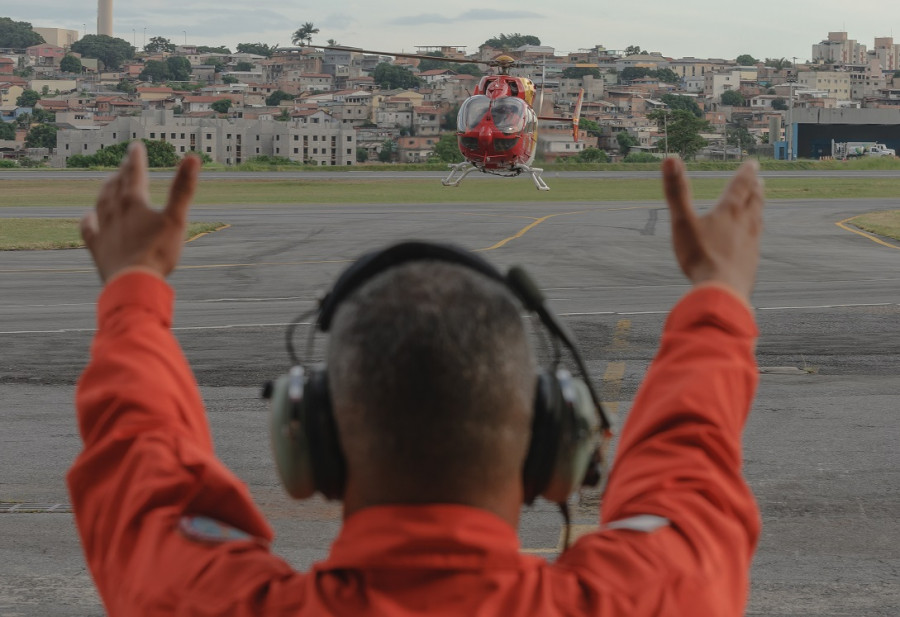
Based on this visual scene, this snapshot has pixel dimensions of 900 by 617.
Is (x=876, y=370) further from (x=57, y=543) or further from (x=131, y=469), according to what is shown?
(x=131, y=469)

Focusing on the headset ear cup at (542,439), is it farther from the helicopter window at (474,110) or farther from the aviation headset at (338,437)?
the helicopter window at (474,110)

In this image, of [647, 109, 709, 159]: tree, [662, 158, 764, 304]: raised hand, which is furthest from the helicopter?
[647, 109, 709, 159]: tree

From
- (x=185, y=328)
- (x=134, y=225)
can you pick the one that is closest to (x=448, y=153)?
(x=185, y=328)

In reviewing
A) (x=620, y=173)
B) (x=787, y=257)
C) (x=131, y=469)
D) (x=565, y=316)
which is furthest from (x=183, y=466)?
(x=620, y=173)

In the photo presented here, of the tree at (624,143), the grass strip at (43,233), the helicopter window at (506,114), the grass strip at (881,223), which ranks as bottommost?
the grass strip at (43,233)

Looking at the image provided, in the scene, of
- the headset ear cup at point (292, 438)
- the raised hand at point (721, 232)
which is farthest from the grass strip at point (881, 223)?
the headset ear cup at point (292, 438)

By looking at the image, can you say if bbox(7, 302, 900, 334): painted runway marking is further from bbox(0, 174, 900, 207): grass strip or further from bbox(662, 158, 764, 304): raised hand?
bbox(0, 174, 900, 207): grass strip

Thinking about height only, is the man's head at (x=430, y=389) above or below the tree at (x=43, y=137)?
below
